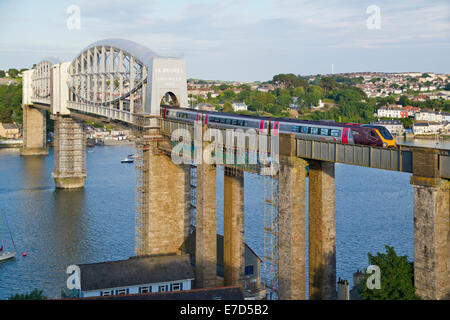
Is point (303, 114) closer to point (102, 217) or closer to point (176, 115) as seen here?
point (102, 217)

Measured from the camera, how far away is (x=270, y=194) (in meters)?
29.9

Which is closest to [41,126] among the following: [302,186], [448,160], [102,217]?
[102,217]

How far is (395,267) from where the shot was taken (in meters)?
22.5

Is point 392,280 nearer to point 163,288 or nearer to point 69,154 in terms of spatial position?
point 163,288

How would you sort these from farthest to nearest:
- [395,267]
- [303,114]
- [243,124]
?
1. [303,114]
2. [243,124]
3. [395,267]

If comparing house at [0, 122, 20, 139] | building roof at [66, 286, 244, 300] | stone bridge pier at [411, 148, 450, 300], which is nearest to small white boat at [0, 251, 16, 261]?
building roof at [66, 286, 244, 300]

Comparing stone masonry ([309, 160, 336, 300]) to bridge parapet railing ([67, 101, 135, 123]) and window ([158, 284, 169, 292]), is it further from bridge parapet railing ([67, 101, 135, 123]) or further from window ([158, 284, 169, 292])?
bridge parapet railing ([67, 101, 135, 123])

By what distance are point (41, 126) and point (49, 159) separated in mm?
8334

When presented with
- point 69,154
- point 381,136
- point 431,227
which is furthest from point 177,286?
point 69,154

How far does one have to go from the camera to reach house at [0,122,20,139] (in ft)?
397

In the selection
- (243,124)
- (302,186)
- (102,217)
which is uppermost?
(243,124)

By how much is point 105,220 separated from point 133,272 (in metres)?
21.6

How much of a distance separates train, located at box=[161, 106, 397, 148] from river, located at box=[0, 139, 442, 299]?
292cm

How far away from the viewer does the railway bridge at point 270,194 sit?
20422mm
